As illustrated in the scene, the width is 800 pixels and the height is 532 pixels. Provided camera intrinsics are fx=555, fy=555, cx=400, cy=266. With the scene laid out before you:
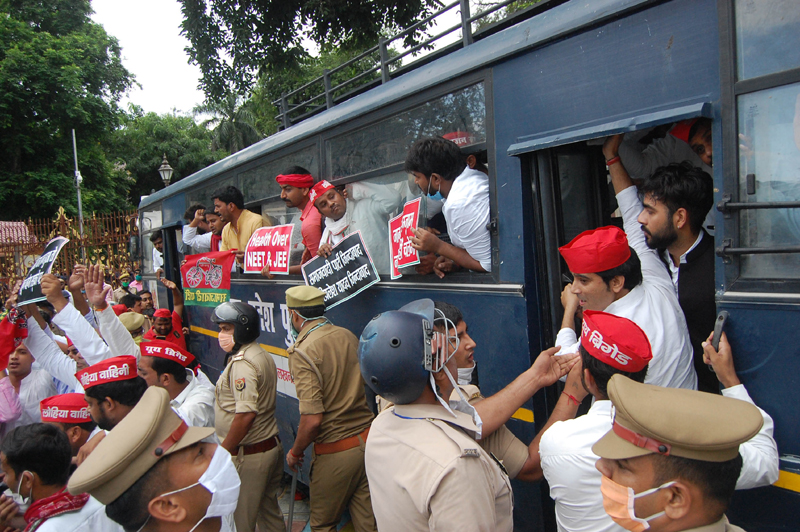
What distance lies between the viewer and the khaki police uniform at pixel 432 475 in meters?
1.58

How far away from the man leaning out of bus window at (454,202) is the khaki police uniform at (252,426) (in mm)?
1471

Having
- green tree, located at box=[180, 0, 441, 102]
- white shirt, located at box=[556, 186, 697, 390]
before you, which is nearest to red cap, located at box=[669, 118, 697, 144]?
white shirt, located at box=[556, 186, 697, 390]

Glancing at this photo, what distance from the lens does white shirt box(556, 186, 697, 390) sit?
7.38 ft

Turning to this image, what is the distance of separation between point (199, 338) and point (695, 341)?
6.12 m

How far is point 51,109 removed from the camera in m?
24.0

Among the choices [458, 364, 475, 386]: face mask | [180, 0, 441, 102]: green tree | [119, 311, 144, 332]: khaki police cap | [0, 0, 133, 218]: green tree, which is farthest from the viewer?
[0, 0, 133, 218]: green tree

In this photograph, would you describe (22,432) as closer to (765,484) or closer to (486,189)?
(486,189)

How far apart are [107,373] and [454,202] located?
2.21m

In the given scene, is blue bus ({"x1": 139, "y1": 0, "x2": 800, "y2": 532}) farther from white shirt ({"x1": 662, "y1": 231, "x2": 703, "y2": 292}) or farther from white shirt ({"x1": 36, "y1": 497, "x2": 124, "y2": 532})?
white shirt ({"x1": 36, "y1": 497, "x2": 124, "y2": 532})

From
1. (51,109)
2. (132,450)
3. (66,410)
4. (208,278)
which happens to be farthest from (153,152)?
(132,450)

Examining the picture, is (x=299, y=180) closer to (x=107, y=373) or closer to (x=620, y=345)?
(x=107, y=373)

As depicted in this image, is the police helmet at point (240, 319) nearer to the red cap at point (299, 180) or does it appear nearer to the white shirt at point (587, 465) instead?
the red cap at point (299, 180)

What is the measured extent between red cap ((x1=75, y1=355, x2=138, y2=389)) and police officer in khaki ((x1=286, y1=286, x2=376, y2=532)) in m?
0.96

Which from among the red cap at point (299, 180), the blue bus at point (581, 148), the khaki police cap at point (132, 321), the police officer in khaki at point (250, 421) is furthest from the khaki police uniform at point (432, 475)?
the khaki police cap at point (132, 321)
